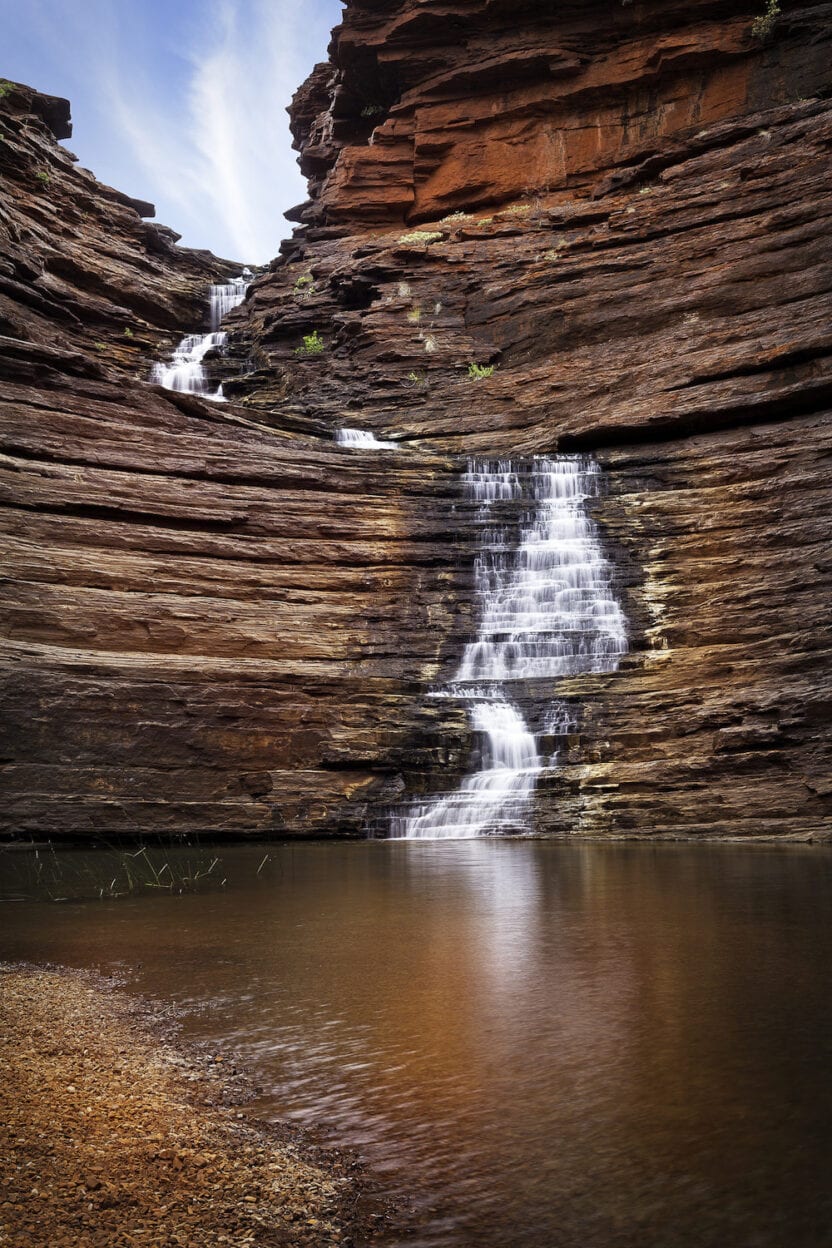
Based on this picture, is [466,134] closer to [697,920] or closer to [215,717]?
[215,717]

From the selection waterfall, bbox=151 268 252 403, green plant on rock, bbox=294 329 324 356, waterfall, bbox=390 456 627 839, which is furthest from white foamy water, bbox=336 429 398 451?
green plant on rock, bbox=294 329 324 356

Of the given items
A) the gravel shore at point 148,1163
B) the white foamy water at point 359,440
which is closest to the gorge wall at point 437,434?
the white foamy water at point 359,440

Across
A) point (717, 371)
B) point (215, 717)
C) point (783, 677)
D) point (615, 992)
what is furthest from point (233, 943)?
point (717, 371)

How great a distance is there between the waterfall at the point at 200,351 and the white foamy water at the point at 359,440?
14.9ft

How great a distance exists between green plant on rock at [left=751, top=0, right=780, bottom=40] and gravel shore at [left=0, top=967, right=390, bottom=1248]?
4072 centimetres

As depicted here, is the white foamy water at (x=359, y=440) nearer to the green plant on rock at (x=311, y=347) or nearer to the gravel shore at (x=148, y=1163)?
the green plant on rock at (x=311, y=347)

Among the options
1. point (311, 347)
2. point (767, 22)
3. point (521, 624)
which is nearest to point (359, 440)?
point (311, 347)

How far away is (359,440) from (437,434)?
2607mm

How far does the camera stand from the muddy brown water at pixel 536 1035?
2258mm

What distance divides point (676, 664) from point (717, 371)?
11.0m

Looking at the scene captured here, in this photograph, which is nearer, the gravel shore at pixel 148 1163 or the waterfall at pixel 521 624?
the gravel shore at pixel 148 1163

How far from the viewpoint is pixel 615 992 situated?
4.30 meters

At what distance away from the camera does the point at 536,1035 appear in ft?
12.1

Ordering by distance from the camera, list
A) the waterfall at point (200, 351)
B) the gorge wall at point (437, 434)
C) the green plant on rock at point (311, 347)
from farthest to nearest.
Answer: the green plant on rock at point (311, 347)
the waterfall at point (200, 351)
the gorge wall at point (437, 434)
